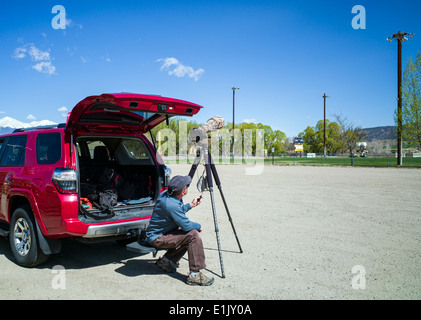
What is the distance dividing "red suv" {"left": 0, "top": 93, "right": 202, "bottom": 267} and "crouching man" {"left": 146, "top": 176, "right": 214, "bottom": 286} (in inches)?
20.2

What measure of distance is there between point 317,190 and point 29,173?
1102 cm

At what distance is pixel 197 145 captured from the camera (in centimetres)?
500

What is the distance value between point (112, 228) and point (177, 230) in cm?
87

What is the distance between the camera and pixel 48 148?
4.77 meters

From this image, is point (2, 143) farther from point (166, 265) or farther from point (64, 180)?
point (166, 265)

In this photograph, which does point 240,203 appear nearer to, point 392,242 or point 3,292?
point 392,242

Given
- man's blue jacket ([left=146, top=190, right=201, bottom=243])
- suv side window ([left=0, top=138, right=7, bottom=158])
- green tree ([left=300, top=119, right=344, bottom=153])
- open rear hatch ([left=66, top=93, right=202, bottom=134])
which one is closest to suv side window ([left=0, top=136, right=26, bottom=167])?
suv side window ([left=0, top=138, right=7, bottom=158])

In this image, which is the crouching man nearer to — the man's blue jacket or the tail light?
the man's blue jacket

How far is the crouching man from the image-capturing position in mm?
4258

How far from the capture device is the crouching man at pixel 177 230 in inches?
168

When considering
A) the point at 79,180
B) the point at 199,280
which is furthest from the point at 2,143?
the point at 199,280

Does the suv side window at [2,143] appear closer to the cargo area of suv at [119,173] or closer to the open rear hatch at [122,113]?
the cargo area of suv at [119,173]

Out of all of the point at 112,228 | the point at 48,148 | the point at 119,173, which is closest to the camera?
the point at 112,228
